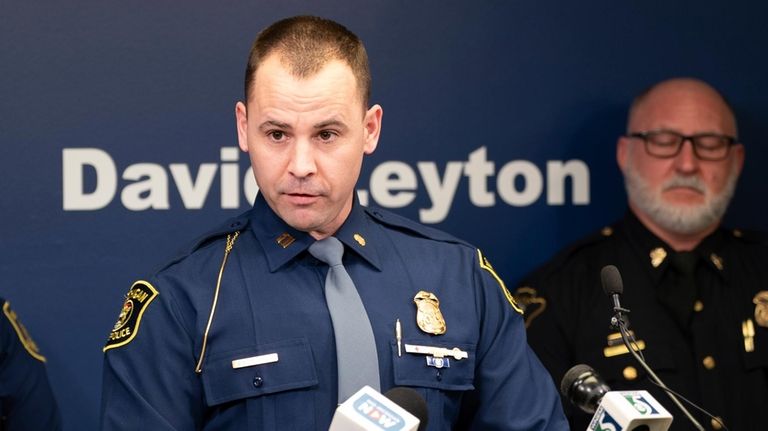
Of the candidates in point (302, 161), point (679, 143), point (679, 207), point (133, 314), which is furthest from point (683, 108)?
point (133, 314)

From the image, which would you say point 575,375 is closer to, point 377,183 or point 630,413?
point 630,413

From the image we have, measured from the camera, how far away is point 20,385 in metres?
3.96

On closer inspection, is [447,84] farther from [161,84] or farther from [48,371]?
[48,371]

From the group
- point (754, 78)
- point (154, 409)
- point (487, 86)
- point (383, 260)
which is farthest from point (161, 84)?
point (754, 78)

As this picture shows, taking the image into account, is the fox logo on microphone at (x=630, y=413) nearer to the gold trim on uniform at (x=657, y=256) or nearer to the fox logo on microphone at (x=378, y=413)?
the fox logo on microphone at (x=378, y=413)

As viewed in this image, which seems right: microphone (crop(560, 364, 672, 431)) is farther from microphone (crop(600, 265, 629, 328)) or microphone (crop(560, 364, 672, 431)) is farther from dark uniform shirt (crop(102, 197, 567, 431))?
dark uniform shirt (crop(102, 197, 567, 431))

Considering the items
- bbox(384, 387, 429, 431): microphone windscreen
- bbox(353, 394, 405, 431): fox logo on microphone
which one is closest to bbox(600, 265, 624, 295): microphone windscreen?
bbox(384, 387, 429, 431): microphone windscreen

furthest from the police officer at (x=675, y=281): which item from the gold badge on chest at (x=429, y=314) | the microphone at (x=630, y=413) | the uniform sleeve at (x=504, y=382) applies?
the microphone at (x=630, y=413)

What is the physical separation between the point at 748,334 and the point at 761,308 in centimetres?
11

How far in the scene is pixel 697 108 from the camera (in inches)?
183

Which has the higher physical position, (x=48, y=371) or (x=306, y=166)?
(x=306, y=166)

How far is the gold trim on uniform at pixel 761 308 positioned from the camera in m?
4.48

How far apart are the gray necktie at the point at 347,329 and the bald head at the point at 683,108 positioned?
2107 mm

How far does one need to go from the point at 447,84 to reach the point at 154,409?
89.0 inches
